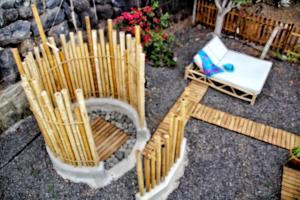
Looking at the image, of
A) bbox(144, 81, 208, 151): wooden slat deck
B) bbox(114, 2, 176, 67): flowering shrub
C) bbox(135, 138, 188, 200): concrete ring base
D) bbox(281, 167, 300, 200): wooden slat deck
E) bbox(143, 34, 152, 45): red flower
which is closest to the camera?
bbox(135, 138, 188, 200): concrete ring base

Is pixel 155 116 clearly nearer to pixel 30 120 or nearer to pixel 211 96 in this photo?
pixel 211 96

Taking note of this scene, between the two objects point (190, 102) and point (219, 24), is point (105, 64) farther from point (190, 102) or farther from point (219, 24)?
point (219, 24)

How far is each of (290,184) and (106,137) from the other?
3218mm

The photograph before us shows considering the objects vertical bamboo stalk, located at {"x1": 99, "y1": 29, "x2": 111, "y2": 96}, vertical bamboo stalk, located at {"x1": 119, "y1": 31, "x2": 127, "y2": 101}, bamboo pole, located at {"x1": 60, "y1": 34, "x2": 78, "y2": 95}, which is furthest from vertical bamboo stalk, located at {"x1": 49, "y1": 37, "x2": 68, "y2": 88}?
vertical bamboo stalk, located at {"x1": 119, "y1": 31, "x2": 127, "y2": 101}

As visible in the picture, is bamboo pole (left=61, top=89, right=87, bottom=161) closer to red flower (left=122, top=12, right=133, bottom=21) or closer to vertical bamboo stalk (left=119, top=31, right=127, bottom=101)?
vertical bamboo stalk (left=119, top=31, right=127, bottom=101)

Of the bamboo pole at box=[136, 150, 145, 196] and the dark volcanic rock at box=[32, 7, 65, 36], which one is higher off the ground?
the dark volcanic rock at box=[32, 7, 65, 36]

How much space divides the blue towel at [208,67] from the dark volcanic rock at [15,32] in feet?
11.8

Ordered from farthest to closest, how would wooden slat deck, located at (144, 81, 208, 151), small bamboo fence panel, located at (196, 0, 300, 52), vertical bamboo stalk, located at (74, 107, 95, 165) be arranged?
small bamboo fence panel, located at (196, 0, 300, 52)
wooden slat deck, located at (144, 81, 208, 151)
vertical bamboo stalk, located at (74, 107, 95, 165)

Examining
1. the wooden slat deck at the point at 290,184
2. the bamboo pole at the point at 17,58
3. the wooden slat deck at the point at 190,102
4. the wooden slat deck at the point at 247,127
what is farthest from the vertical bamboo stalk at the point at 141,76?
the wooden slat deck at the point at 290,184

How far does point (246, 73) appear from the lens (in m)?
6.11

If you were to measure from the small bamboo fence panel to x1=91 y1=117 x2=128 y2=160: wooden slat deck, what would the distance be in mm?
4599

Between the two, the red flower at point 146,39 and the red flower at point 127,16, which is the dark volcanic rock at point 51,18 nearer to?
the red flower at point 127,16

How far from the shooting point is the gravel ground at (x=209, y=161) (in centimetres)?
441

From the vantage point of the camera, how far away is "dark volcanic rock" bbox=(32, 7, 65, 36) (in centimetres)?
519
